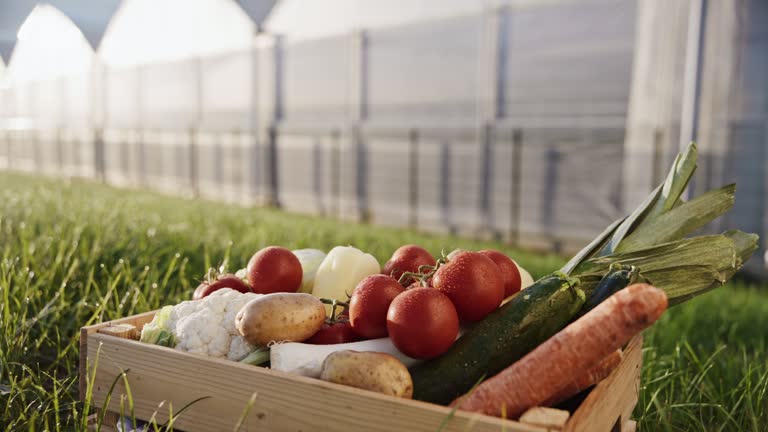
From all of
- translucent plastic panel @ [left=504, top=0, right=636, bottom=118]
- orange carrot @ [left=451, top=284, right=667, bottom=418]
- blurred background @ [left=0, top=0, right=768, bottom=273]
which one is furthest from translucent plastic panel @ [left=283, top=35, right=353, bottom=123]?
orange carrot @ [left=451, top=284, right=667, bottom=418]

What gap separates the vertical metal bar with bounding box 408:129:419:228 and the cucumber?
322 inches

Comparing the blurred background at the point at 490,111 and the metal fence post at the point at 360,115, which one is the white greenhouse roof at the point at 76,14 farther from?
the metal fence post at the point at 360,115

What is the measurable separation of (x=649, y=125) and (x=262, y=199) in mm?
7530

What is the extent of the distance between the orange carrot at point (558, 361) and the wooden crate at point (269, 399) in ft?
Result: 0.21

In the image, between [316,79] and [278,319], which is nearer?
[278,319]

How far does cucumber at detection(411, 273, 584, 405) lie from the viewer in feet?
5.41

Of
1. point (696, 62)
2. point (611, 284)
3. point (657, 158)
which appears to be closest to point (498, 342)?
point (611, 284)

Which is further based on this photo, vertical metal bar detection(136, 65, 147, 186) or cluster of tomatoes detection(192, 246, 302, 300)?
vertical metal bar detection(136, 65, 147, 186)

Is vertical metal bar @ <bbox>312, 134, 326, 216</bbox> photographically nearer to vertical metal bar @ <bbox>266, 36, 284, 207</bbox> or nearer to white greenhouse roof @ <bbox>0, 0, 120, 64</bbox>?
vertical metal bar @ <bbox>266, 36, 284, 207</bbox>

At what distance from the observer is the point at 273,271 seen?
2.09m

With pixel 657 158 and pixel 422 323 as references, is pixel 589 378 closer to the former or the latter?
pixel 422 323

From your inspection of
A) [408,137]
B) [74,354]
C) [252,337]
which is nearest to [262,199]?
[408,137]

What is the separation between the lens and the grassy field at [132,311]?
2.23 meters

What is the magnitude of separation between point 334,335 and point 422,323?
0.32 meters
